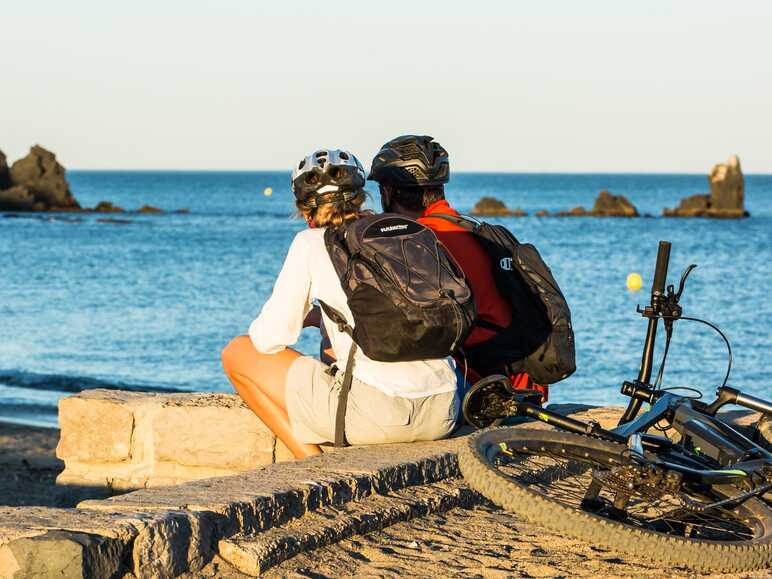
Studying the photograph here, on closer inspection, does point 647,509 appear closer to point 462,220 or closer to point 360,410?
point 360,410

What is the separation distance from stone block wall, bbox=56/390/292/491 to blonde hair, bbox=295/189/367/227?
136 centimetres

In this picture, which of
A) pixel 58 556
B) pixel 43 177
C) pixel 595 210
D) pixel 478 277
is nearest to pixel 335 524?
pixel 58 556

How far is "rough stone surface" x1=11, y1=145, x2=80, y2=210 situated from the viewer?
7438cm

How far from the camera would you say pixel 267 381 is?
5.05 m

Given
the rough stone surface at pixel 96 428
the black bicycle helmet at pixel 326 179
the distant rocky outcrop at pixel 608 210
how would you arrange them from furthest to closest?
the distant rocky outcrop at pixel 608 210
the rough stone surface at pixel 96 428
the black bicycle helmet at pixel 326 179

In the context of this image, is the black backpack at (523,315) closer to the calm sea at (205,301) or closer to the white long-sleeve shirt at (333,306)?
the white long-sleeve shirt at (333,306)

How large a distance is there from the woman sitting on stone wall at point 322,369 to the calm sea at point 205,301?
7.89 m

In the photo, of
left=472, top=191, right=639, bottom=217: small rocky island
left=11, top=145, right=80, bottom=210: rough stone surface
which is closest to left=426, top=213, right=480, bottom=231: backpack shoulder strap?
left=472, top=191, right=639, bottom=217: small rocky island

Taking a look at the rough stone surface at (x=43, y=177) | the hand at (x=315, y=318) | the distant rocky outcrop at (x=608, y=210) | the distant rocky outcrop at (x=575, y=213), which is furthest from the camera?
the distant rocky outcrop at (x=608, y=210)

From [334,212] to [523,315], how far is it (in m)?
1.06

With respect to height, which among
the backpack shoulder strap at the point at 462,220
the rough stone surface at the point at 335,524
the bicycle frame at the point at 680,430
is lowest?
the rough stone surface at the point at 335,524

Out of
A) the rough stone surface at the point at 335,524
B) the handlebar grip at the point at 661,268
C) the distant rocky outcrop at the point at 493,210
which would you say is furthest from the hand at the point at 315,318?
the distant rocky outcrop at the point at 493,210

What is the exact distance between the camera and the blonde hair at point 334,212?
5.02 meters

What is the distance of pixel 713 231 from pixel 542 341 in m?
60.3
